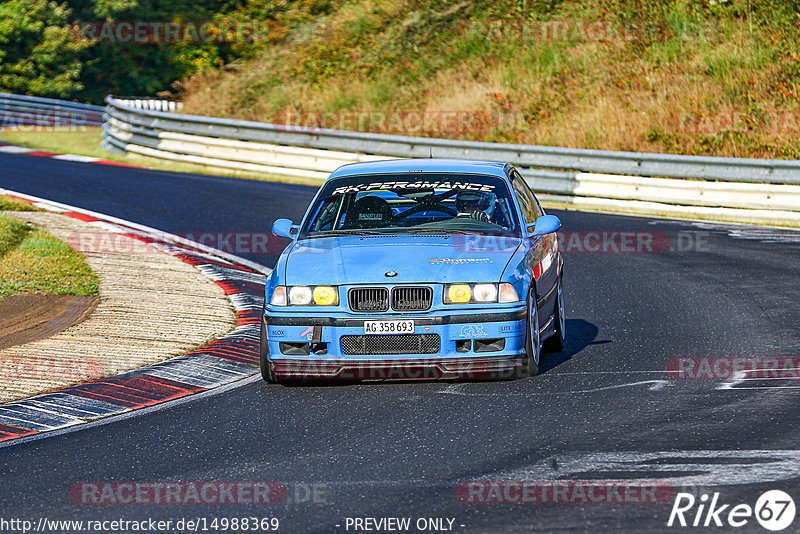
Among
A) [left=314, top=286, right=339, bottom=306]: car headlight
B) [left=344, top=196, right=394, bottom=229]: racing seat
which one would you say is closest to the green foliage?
[left=344, top=196, right=394, bottom=229]: racing seat

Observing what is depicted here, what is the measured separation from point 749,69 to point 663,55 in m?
2.51

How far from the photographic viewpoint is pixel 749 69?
25750 mm

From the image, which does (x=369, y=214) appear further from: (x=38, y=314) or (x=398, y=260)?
(x=38, y=314)

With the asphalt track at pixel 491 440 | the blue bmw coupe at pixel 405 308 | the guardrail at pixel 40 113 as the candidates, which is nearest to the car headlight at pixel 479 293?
the blue bmw coupe at pixel 405 308

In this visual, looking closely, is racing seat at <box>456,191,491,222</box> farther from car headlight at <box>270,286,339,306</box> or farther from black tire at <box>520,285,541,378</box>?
car headlight at <box>270,286,339,306</box>

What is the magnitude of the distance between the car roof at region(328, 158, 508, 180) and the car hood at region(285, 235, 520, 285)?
934mm

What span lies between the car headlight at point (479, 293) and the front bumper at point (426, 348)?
0.29 feet

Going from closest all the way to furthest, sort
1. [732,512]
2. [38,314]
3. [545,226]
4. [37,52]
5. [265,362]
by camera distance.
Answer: [732,512], [265,362], [545,226], [38,314], [37,52]

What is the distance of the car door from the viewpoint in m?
8.87

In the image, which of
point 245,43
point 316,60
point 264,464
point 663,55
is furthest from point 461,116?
point 264,464

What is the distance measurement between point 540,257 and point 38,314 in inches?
191

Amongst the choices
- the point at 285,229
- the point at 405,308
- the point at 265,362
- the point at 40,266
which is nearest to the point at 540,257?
the point at 405,308

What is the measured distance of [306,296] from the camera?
8242mm

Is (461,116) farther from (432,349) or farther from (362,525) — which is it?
(362,525)
